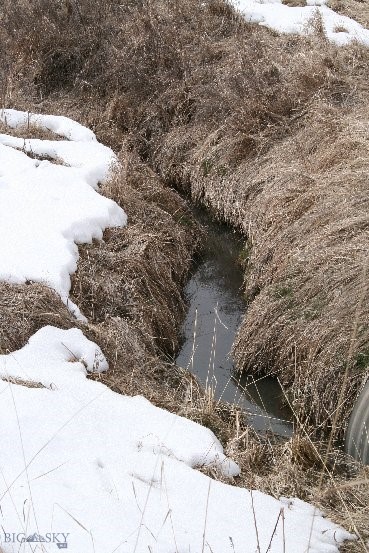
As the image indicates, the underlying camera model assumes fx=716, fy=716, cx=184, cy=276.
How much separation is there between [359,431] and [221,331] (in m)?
1.79

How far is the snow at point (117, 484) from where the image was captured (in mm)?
2562

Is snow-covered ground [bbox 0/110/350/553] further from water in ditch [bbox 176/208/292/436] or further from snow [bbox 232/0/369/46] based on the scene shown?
snow [bbox 232/0/369/46]

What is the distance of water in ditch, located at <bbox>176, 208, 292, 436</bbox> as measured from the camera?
15.7 feet

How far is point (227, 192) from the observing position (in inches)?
271

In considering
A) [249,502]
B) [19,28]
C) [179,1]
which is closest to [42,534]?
[249,502]

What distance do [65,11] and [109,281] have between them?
532 cm

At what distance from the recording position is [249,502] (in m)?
2.96

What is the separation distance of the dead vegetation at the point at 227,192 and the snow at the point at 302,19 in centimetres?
33

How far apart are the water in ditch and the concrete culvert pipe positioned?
18.2 inches

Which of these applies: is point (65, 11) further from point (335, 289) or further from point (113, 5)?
point (335, 289)

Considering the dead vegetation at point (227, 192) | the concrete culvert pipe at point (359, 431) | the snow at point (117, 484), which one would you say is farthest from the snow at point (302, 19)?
the snow at point (117, 484)

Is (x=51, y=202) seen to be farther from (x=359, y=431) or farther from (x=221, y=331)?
(x=359, y=431)

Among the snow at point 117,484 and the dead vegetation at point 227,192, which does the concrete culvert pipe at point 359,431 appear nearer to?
the dead vegetation at point 227,192

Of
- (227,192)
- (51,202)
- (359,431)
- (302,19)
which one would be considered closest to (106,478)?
(359,431)
